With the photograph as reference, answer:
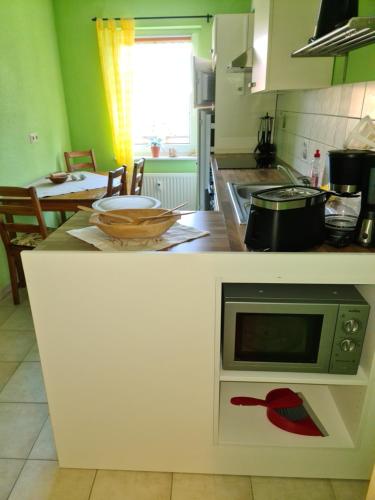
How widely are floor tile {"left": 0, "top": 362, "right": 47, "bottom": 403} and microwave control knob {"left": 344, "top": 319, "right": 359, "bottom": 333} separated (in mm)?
1459

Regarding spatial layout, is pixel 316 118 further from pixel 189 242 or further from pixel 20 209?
pixel 20 209

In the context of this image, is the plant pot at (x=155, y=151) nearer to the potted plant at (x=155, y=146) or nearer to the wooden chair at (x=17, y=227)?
the potted plant at (x=155, y=146)

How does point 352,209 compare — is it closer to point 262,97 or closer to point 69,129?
point 262,97

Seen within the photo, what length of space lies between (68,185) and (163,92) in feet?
6.31

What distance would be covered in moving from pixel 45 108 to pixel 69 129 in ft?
1.98

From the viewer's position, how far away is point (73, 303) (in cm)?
113

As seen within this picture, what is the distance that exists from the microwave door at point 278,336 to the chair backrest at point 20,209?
1717 millimetres

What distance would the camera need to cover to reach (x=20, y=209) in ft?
7.80

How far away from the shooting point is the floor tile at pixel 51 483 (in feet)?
4.27

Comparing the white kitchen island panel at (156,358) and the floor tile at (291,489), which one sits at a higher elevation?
the white kitchen island panel at (156,358)

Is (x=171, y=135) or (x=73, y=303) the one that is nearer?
Answer: (x=73, y=303)

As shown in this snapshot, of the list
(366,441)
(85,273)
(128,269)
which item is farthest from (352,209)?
(85,273)

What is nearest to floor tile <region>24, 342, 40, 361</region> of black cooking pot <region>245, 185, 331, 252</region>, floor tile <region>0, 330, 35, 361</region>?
floor tile <region>0, 330, 35, 361</region>

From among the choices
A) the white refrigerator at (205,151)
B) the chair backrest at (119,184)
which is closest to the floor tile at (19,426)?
the chair backrest at (119,184)
